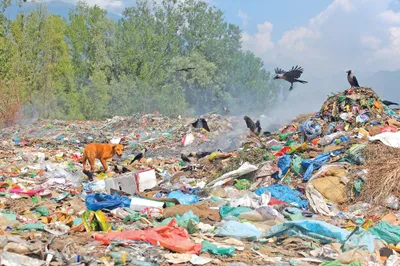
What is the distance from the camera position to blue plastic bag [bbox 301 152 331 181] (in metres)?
7.75

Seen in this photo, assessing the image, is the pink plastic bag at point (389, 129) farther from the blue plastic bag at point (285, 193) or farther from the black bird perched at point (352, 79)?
the blue plastic bag at point (285, 193)

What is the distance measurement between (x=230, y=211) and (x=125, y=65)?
93.4 feet

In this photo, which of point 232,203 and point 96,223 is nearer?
point 96,223

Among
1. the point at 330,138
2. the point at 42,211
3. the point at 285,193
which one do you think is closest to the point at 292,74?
the point at 330,138

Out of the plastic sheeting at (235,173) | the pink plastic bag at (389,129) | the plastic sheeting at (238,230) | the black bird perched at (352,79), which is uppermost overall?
the black bird perched at (352,79)

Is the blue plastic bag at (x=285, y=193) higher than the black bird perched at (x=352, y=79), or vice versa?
the black bird perched at (x=352, y=79)

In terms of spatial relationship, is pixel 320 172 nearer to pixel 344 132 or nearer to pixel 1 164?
pixel 344 132

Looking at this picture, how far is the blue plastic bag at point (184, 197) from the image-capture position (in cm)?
684

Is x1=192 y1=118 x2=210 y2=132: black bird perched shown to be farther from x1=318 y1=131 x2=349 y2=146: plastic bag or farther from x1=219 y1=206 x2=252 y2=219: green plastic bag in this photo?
x1=219 y1=206 x2=252 y2=219: green plastic bag

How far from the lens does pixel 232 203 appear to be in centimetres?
657

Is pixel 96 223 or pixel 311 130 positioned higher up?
pixel 311 130

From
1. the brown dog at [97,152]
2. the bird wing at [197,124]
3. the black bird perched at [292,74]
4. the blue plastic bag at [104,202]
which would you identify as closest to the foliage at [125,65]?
the bird wing at [197,124]

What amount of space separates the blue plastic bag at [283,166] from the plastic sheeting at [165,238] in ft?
12.4

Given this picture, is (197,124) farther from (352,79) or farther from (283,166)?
(283,166)
